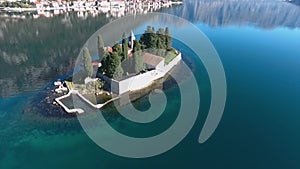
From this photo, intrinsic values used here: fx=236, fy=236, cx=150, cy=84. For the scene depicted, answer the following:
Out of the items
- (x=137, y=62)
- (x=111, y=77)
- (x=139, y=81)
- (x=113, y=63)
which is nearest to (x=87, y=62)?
(x=113, y=63)

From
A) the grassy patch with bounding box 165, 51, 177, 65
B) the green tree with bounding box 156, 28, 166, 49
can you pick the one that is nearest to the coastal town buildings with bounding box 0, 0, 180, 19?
the green tree with bounding box 156, 28, 166, 49

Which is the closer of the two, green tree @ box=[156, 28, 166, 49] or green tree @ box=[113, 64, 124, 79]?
green tree @ box=[113, 64, 124, 79]

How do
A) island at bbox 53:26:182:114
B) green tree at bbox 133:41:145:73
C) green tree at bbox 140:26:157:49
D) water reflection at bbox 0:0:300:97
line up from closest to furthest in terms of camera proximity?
island at bbox 53:26:182:114, green tree at bbox 133:41:145:73, water reflection at bbox 0:0:300:97, green tree at bbox 140:26:157:49

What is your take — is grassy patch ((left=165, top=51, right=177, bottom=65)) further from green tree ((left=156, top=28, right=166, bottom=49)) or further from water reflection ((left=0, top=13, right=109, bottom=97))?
water reflection ((left=0, top=13, right=109, bottom=97))

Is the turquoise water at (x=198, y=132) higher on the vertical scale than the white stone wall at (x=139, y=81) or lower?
lower

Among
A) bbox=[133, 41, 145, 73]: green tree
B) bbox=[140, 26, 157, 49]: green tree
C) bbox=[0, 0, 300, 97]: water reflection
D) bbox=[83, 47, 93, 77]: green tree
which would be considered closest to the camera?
bbox=[83, 47, 93, 77]: green tree

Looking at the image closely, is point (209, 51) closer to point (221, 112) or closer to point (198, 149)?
point (221, 112)

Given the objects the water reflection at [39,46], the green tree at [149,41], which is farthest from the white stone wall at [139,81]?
the water reflection at [39,46]

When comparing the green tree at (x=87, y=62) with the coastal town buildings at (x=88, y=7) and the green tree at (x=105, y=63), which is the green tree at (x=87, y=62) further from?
the coastal town buildings at (x=88, y=7)

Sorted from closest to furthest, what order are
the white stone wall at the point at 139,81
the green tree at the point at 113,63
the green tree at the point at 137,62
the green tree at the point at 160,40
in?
the white stone wall at the point at 139,81, the green tree at the point at 113,63, the green tree at the point at 137,62, the green tree at the point at 160,40

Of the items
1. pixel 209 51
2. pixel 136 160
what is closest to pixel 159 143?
pixel 136 160

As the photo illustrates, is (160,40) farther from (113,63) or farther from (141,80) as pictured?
(113,63)
